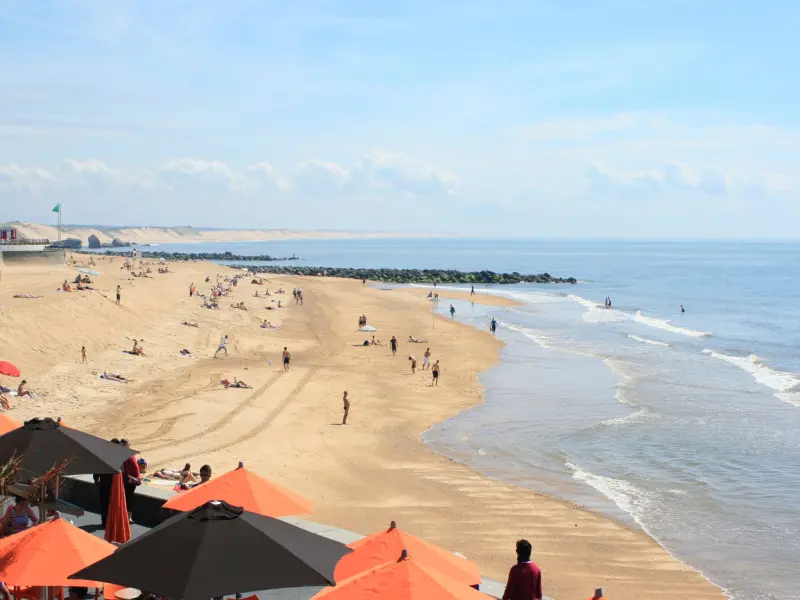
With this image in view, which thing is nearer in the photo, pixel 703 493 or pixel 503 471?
pixel 703 493

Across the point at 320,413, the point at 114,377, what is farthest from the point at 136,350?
the point at 320,413

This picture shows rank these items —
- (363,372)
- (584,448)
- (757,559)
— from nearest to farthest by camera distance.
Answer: (757,559)
(584,448)
(363,372)

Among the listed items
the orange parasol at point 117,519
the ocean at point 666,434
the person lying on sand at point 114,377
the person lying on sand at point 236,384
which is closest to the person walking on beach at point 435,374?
the ocean at point 666,434

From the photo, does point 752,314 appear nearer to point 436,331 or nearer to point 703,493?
point 436,331

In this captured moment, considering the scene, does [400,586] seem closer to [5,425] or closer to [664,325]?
[5,425]

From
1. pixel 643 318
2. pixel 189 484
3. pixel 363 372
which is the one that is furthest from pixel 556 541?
pixel 643 318

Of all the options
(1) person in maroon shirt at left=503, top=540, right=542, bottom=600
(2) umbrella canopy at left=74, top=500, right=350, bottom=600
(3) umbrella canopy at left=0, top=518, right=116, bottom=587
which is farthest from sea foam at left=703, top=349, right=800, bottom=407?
(3) umbrella canopy at left=0, top=518, right=116, bottom=587

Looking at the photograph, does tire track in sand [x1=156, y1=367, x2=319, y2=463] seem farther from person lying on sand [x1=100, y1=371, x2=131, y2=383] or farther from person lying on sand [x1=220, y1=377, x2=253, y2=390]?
person lying on sand [x1=100, y1=371, x2=131, y2=383]
